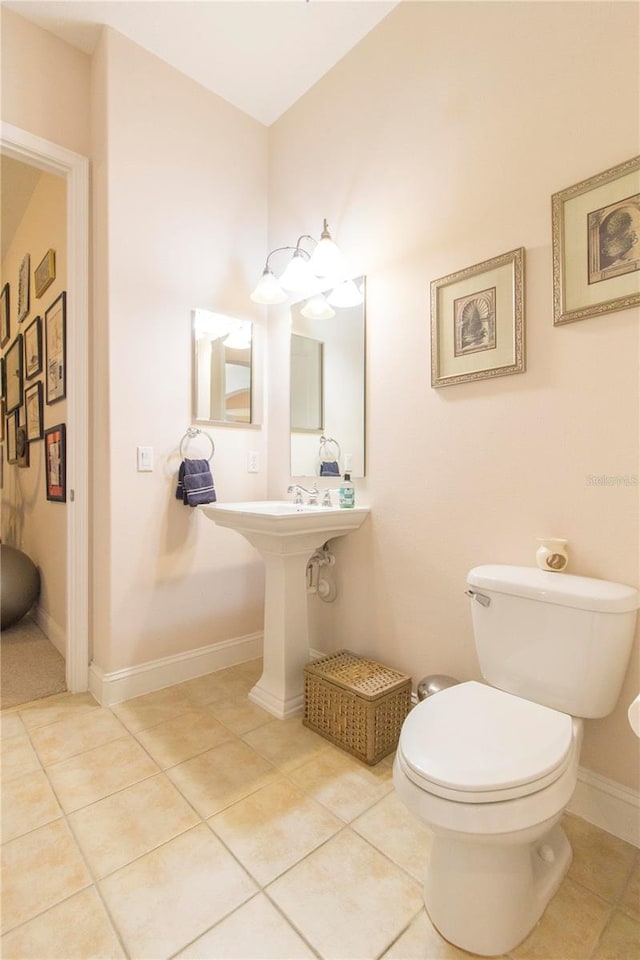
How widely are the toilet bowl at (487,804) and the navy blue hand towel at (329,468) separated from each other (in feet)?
4.04

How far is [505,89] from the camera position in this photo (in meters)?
1.58

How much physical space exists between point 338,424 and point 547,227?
1102mm

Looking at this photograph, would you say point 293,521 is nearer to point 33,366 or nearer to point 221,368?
point 221,368

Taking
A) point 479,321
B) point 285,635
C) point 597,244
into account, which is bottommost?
point 285,635

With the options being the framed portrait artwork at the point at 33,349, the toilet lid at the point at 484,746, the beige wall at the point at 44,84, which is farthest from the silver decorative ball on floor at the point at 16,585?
the toilet lid at the point at 484,746

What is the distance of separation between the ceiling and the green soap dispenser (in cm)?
194

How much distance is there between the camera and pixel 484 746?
1026mm

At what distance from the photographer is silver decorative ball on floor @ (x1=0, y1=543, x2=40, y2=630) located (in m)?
2.79

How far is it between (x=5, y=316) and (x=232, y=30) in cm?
274

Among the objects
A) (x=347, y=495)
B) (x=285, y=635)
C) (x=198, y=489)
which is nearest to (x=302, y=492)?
(x=347, y=495)

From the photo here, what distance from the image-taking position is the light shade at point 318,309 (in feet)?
7.38

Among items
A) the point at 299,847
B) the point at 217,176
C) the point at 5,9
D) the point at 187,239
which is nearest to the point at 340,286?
the point at 187,239

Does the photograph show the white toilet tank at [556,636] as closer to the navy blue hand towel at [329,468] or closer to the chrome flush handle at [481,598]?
the chrome flush handle at [481,598]

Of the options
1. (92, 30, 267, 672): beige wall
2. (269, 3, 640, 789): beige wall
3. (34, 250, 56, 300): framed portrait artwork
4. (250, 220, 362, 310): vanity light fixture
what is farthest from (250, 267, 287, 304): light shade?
(34, 250, 56, 300): framed portrait artwork
